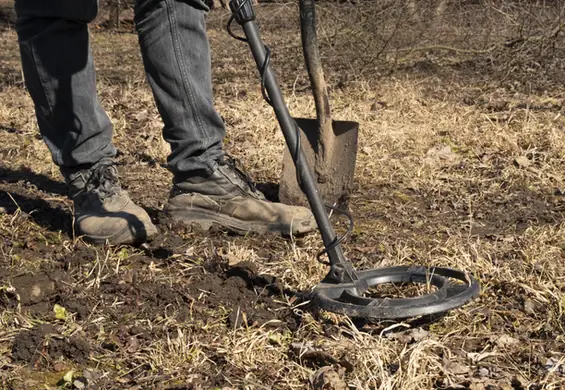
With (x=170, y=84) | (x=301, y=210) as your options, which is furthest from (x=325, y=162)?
(x=170, y=84)

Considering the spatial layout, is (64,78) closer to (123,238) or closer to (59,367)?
(123,238)

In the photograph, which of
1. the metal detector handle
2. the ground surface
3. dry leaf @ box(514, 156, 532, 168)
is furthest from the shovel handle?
the metal detector handle

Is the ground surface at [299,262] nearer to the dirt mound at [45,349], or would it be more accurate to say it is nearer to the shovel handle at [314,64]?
the dirt mound at [45,349]

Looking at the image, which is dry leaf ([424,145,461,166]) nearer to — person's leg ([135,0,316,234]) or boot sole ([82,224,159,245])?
person's leg ([135,0,316,234])

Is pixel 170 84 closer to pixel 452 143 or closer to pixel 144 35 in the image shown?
pixel 144 35

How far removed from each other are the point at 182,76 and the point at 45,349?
4.29ft

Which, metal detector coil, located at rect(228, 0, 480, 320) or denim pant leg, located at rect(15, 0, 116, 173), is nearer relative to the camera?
metal detector coil, located at rect(228, 0, 480, 320)

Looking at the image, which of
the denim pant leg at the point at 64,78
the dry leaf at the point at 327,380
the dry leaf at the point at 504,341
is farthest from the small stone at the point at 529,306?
the denim pant leg at the point at 64,78

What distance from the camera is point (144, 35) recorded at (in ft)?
11.1

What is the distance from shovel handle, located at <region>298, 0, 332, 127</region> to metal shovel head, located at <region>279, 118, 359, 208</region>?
0.09 meters

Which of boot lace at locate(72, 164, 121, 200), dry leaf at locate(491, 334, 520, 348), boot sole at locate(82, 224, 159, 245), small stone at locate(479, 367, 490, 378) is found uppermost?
boot lace at locate(72, 164, 121, 200)

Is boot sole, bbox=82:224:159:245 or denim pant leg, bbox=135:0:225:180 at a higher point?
denim pant leg, bbox=135:0:225:180

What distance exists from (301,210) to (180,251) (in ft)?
1.76

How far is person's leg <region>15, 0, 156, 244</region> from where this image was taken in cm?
330
